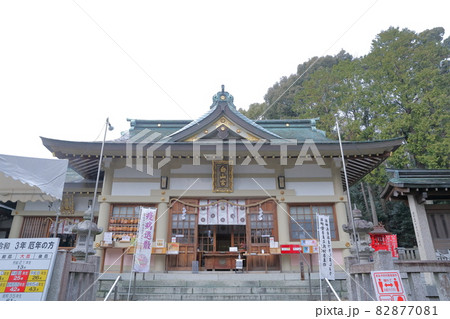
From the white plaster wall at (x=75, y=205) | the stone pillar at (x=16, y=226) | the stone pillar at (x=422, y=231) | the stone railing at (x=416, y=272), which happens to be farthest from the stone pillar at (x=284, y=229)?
the stone pillar at (x=16, y=226)

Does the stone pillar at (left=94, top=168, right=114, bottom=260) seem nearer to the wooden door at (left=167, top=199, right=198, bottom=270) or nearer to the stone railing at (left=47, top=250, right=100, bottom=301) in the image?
the wooden door at (left=167, top=199, right=198, bottom=270)

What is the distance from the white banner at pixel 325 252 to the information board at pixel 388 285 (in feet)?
10.6

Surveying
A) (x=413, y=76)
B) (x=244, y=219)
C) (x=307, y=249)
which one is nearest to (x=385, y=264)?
(x=307, y=249)

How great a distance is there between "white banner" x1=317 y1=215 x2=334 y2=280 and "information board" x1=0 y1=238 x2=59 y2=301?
246 inches

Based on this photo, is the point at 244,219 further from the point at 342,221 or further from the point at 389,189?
the point at 389,189

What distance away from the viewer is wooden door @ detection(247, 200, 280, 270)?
11062 millimetres

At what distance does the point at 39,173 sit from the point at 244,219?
733 cm

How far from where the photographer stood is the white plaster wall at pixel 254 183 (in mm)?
11633

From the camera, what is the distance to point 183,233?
11266 millimetres

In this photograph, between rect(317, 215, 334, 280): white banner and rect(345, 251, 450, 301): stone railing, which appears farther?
rect(317, 215, 334, 280): white banner

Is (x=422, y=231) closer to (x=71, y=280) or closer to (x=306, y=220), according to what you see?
(x=306, y=220)

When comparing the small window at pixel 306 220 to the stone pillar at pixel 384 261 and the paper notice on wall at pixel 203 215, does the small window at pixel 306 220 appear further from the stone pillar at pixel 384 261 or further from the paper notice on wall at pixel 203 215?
the stone pillar at pixel 384 261

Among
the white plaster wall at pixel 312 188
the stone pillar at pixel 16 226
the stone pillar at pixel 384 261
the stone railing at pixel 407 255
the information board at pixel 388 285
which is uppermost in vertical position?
the white plaster wall at pixel 312 188

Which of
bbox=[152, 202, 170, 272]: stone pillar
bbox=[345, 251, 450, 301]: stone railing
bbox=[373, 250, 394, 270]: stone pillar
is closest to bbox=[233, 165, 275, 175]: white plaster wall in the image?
bbox=[152, 202, 170, 272]: stone pillar
